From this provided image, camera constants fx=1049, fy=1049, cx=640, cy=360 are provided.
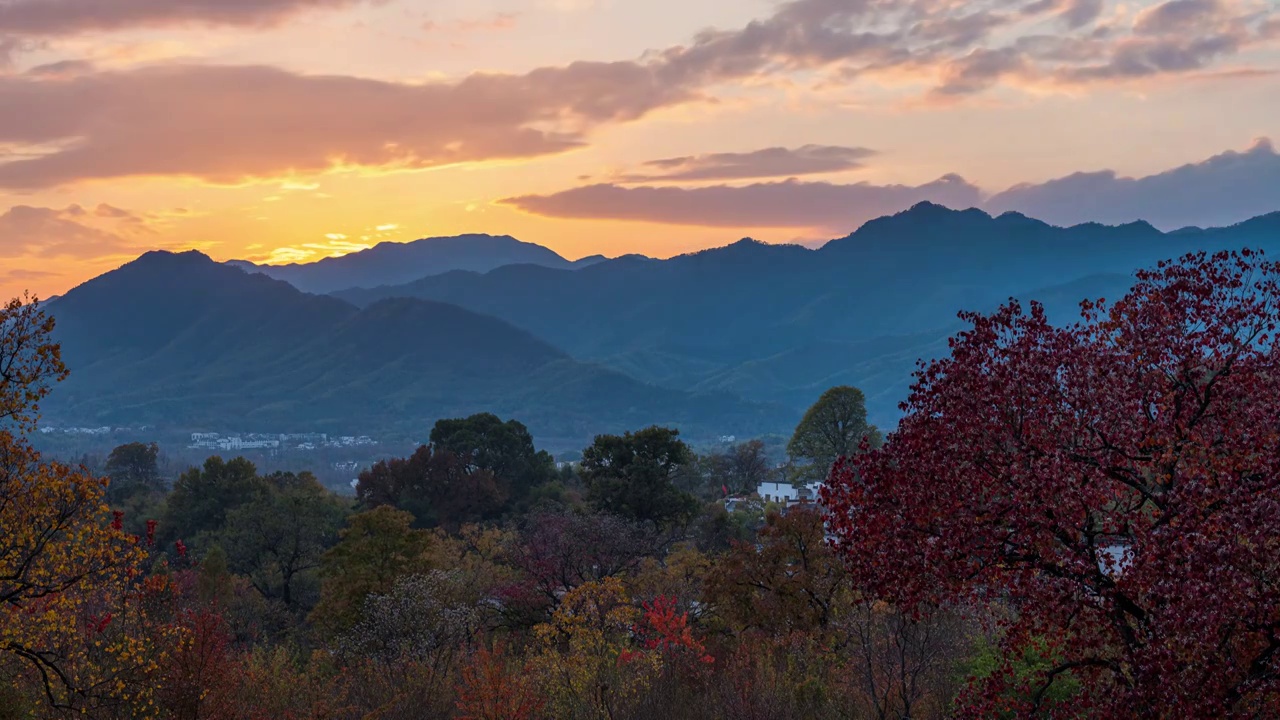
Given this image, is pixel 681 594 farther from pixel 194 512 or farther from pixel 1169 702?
pixel 194 512

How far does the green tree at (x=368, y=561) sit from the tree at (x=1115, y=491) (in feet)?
116

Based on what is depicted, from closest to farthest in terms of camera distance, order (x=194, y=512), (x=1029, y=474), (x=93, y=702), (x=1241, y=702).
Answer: (x=1241, y=702), (x=1029, y=474), (x=93, y=702), (x=194, y=512)

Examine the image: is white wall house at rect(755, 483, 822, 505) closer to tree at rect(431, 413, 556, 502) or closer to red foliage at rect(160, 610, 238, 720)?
tree at rect(431, 413, 556, 502)

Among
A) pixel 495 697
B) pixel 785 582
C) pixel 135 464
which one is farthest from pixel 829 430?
pixel 135 464

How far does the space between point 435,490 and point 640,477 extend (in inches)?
797

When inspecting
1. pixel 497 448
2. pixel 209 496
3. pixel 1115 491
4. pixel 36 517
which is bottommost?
pixel 209 496

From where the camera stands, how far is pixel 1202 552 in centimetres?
1091

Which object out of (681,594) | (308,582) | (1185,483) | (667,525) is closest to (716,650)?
(681,594)

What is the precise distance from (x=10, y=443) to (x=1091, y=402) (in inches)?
681

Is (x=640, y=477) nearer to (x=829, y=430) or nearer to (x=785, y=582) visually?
(x=829, y=430)

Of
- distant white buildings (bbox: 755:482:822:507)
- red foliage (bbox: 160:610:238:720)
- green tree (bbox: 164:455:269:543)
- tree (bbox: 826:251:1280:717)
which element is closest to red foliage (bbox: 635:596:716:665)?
red foliage (bbox: 160:610:238:720)

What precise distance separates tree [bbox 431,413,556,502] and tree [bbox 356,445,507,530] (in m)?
3.37

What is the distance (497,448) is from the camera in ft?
293

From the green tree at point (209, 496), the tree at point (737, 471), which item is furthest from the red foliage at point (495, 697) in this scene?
the tree at point (737, 471)
